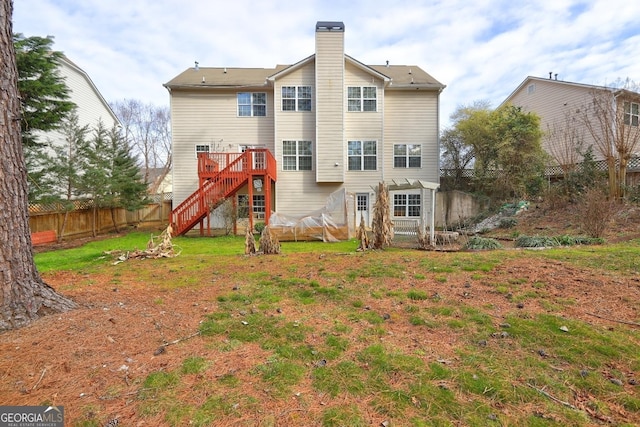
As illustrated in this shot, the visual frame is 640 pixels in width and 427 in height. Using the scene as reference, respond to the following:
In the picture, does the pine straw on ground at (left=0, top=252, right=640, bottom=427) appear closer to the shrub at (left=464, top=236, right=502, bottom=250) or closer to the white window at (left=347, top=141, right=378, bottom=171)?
the shrub at (left=464, top=236, right=502, bottom=250)

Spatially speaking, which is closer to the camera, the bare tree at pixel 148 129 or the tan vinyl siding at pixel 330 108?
the tan vinyl siding at pixel 330 108

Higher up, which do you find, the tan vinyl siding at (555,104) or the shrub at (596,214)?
the tan vinyl siding at (555,104)

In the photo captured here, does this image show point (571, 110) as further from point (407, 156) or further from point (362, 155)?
point (362, 155)

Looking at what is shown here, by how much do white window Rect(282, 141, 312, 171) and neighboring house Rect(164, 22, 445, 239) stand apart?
5 centimetres

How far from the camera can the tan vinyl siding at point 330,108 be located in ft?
49.6

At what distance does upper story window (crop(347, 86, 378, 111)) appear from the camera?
51.8 feet

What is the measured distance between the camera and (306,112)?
15.6 meters

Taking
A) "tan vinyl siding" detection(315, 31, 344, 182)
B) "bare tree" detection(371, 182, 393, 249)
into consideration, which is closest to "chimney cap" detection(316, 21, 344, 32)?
"tan vinyl siding" detection(315, 31, 344, 182)

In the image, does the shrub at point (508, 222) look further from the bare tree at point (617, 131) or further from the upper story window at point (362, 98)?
the upper story window at point (362, 98)

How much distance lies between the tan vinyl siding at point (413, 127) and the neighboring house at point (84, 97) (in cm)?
1692

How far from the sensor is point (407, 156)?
648 inches

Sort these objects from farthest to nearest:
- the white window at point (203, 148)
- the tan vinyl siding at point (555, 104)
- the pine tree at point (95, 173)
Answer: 1. the tan vinyl siding at point (555, 104)
2. the white window at point (203, 148)
3. the pine tree at point (95, 173)

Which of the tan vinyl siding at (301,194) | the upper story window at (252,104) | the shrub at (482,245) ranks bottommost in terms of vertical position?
the shrub at (482,245)

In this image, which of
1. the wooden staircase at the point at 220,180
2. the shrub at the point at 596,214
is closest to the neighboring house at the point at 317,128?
the wooden staircase at the point at 220,180
